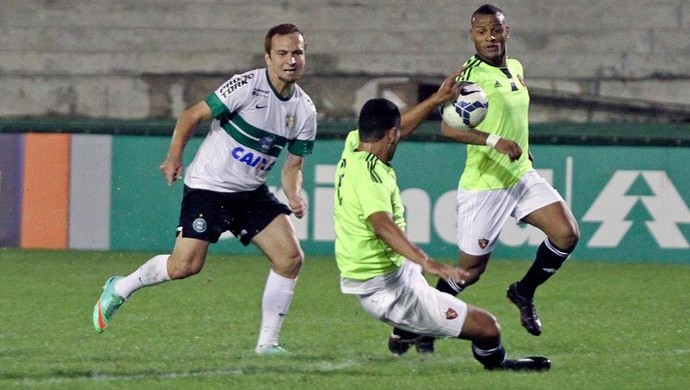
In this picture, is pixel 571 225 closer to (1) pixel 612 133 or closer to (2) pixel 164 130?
(1) pixel 612 133

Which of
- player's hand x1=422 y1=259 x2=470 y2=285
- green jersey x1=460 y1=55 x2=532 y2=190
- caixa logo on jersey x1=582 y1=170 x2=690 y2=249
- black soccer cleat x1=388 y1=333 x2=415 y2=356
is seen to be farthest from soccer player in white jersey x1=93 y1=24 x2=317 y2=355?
caixa logo on jersey x1=582 y1=170 x2=690 y2=249

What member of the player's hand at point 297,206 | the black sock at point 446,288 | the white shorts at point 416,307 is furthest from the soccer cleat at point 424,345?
the white shorts at point 416,307

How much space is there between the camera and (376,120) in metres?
6.57

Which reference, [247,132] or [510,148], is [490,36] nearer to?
[510,148]

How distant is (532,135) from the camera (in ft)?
46.1

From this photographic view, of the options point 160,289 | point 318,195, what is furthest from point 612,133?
point 160,289

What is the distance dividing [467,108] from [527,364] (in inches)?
65.8

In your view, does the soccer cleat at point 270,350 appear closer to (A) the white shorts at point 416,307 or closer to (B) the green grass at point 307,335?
(B) the green grass at point 307,335

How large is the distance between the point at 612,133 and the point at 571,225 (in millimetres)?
6058

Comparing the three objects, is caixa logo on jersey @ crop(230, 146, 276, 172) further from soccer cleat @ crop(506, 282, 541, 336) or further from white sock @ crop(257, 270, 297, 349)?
soccer cleat @ crop(506, 282, 541, 336)

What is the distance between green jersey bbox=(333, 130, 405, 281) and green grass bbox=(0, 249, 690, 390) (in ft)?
1.93

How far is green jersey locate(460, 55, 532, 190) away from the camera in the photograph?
834cm

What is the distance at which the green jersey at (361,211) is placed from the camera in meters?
6.52

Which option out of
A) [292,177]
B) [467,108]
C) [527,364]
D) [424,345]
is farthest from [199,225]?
[527,364]
